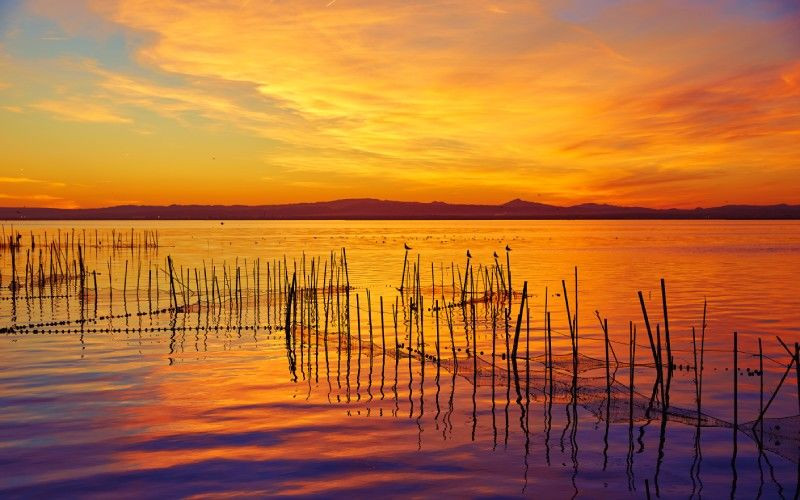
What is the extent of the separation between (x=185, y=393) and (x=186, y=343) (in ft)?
16.0

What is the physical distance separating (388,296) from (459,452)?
1724 cm

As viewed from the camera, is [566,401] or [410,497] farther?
[566,401]

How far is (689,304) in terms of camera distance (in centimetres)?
2292

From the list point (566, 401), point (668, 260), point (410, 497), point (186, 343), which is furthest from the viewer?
point (668, 260)

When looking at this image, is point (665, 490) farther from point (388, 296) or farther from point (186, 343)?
Result: point (388, 296)

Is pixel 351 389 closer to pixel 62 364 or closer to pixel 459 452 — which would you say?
pixel 459 452

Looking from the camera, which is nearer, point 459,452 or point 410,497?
point 410,497

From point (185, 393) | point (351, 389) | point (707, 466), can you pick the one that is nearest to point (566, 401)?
point (707, 466)

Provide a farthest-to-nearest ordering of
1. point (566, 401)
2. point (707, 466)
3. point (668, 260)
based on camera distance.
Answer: point (668, 260)
point (566, 401)
point (707, 466)

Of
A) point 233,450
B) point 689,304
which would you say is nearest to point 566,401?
point 233,450

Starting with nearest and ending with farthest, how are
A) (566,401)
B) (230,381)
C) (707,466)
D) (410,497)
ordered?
(410,497) < (707,466) < (566,401) < (230,381)

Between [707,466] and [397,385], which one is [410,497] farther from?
[397,385]

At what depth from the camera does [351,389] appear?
1161 centimetres

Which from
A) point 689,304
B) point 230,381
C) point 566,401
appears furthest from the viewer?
point 689,304
